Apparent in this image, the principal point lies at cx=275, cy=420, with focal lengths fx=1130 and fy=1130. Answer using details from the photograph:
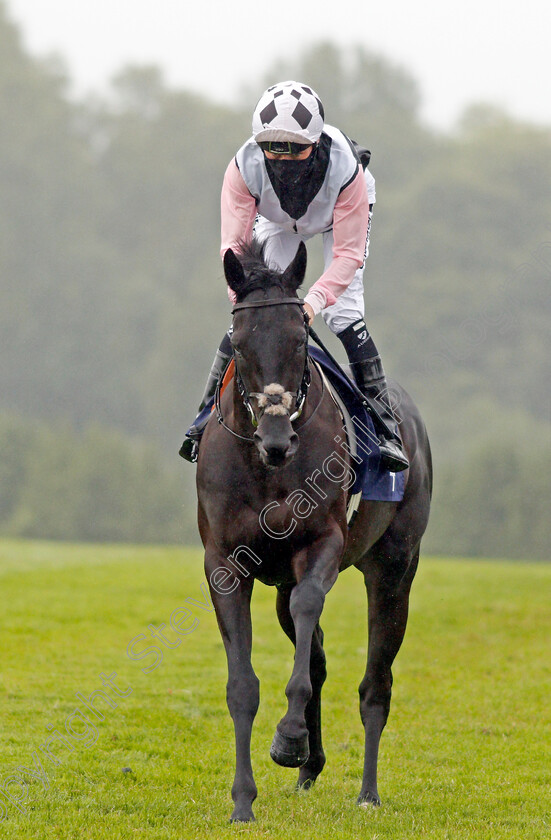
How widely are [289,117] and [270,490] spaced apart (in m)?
1.91

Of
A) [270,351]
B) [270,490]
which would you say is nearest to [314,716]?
[270,490]

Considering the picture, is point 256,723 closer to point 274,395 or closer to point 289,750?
point 289,750

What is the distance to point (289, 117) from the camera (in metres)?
5.76

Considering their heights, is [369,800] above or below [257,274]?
below

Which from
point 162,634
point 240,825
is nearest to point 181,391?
point 162,634

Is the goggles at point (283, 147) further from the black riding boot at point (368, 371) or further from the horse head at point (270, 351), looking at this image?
the black riding boot at point (368, 371)

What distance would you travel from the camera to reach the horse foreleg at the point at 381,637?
21.9 ft

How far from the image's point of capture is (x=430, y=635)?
47.0 feet

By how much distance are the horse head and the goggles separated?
28.6 inches

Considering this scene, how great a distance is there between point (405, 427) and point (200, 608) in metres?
9.71

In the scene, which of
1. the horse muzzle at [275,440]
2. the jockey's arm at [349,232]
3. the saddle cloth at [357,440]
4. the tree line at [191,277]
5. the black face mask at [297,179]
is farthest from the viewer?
the tree line at [191,277]

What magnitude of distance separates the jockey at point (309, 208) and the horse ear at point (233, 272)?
11 centimetres

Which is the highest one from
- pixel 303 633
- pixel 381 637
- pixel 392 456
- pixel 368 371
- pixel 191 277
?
pixel 191 277

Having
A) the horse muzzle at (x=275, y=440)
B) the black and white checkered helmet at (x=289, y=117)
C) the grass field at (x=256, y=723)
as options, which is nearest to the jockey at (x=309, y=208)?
the black and white checkered helmet at (x=289, y=117)
